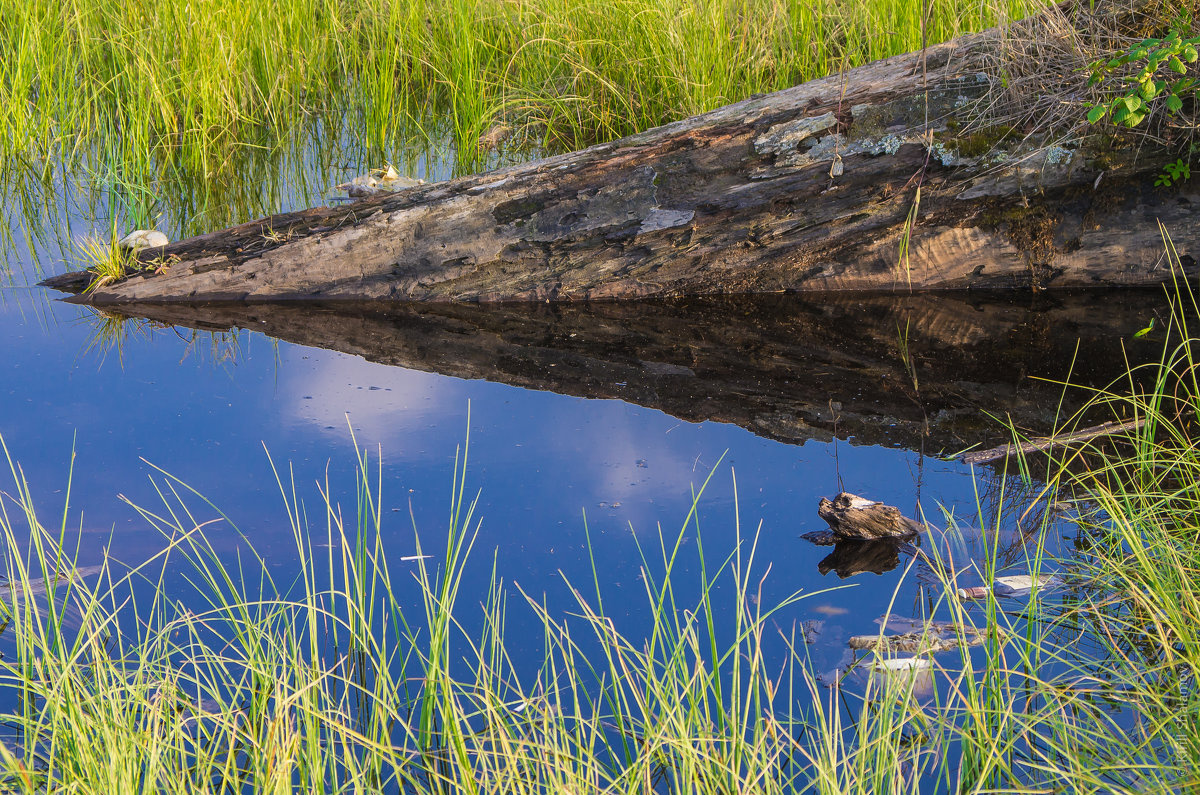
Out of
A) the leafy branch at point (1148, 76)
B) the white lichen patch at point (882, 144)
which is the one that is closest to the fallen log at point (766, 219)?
the white lichen patch at point (882, 144)

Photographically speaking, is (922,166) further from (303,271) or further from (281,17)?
(281,17)

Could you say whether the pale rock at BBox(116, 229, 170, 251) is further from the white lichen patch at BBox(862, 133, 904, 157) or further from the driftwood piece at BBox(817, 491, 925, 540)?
the driftwood piece at BBox(817, 491, 925, 540)

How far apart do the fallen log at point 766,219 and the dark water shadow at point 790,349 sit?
0.10 metres

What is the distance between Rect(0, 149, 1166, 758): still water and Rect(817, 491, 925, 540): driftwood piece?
52 millimetres

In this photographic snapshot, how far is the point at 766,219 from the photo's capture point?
363 centimetres

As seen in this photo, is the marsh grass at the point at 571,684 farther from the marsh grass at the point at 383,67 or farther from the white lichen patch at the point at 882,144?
the marsh grass at the point at 383,67

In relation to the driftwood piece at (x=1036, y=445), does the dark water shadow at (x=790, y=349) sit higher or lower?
higher

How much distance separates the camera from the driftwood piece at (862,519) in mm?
2127

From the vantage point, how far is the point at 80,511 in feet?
7.45

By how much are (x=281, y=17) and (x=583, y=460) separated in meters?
4.03

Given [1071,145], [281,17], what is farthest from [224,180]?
[1071,145]

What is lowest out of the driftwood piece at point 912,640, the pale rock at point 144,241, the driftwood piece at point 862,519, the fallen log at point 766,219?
the driftwood piece at point 912,640

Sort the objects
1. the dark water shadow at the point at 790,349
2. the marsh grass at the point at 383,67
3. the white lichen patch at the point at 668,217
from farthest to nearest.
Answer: the marsh grass at the point at 383,67
the white lichen patch at the point at 668,217
the dark water shadow at the point at 790,349

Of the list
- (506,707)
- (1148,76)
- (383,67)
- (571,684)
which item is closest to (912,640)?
(571,684)
